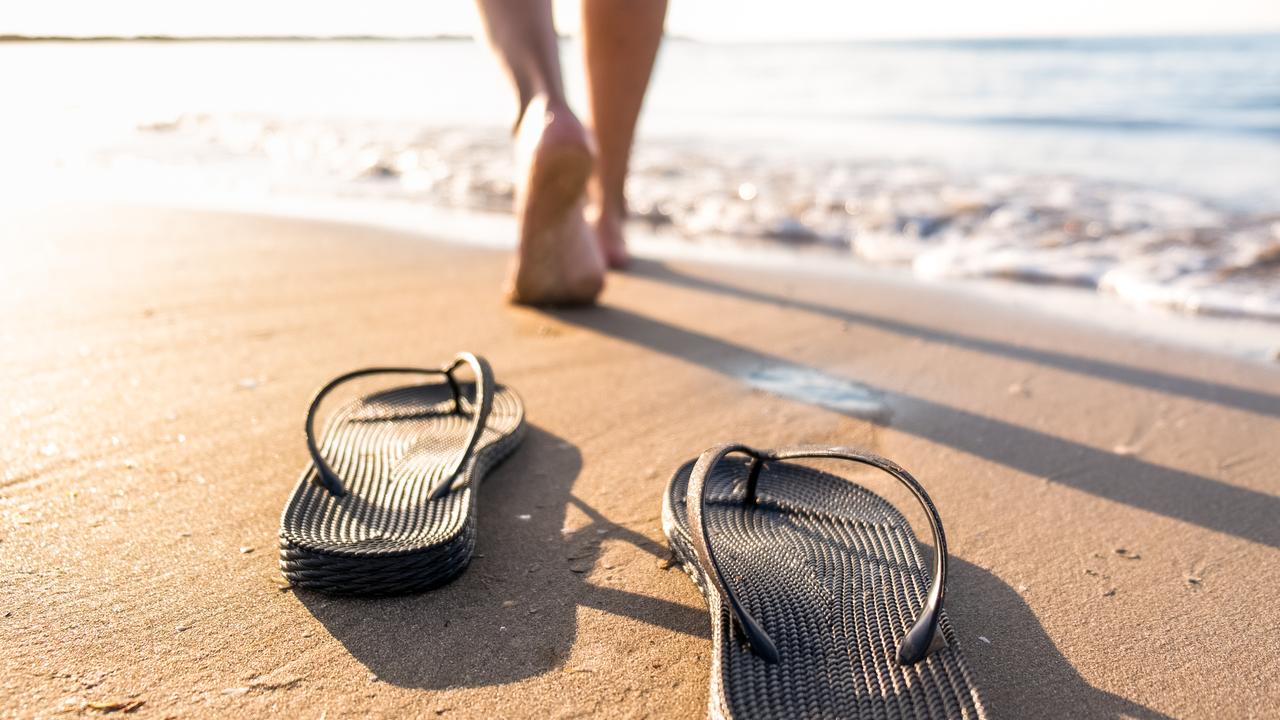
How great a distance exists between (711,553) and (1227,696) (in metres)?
0.58

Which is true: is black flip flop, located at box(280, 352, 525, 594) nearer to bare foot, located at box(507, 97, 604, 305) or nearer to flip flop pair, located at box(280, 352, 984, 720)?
flip flop pair, located at box(280, 352, 984, 720)

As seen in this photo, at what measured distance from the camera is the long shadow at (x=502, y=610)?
1.00 metres

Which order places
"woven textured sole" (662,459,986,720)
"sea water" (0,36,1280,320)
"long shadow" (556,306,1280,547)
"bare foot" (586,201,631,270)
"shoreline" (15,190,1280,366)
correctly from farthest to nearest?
"sea water" (0,36,1280,320)
"bare foot" (586,201,631,270)
"shoreline" (15,190,1280,366)
"long shadow" (556,306,1280,547)
"woven textured sole" (662,459,986,720)

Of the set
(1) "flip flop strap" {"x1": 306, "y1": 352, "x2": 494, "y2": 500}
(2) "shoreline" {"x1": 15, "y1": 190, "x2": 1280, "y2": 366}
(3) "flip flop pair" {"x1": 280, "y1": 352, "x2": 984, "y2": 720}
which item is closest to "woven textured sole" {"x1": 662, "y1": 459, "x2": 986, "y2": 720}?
(3) "flip flop pair" {"x1": 280, "y1": 352, "x2": 984, "y2": 720}

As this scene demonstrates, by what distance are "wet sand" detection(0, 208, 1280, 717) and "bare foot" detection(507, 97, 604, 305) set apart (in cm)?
8

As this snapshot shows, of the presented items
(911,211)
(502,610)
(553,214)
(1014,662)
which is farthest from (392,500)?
(911,211)

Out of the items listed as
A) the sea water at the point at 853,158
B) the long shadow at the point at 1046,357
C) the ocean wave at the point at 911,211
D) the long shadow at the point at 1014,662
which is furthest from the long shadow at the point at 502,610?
the ocean wave at the point at 911,211

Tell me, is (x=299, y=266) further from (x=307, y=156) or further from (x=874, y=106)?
(x=874, y=106)

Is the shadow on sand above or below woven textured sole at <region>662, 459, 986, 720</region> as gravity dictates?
below

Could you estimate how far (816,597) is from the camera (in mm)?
1090

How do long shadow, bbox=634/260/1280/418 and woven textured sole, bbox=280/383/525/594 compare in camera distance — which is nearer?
woven textured sole, bbox=280/383/525/594

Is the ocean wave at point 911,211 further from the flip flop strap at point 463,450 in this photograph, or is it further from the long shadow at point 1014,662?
the flip flop strap at point 463,450

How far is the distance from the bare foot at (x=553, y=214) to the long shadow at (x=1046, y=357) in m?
0.48

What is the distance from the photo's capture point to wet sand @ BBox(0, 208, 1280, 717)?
0.99 meters
